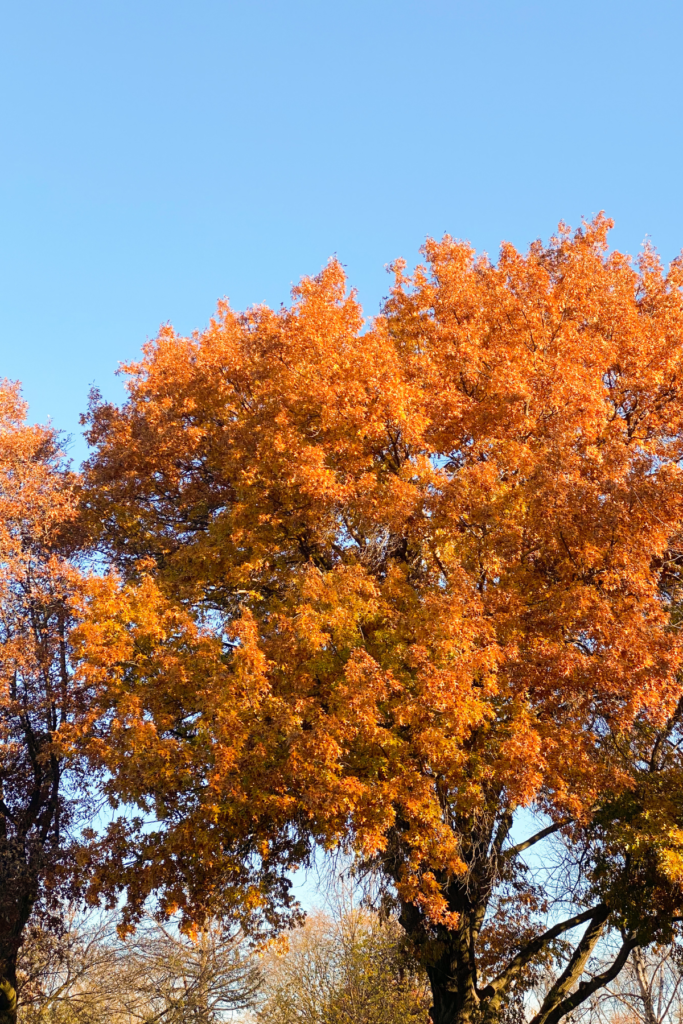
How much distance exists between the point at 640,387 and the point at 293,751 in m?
9.91

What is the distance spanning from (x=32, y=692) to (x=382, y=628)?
6985 millimetres

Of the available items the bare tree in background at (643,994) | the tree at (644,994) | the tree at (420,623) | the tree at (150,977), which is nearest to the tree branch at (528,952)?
the tree at (420,623)

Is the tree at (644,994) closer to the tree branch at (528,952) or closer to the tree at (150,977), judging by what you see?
the tree branch at (528,952)

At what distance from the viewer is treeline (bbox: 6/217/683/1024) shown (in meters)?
11.2

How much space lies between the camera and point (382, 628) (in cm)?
1283

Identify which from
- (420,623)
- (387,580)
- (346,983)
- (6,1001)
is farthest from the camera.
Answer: (346,983)

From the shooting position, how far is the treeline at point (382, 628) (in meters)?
11.2

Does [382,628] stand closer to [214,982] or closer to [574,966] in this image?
[574,966]

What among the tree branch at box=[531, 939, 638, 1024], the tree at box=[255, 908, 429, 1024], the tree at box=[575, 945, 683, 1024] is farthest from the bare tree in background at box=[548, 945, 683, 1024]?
the tree branch at box=[531, 939, 638, 1024]

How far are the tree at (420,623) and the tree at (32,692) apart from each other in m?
1.03

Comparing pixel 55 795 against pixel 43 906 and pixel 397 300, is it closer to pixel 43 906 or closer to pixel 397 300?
pixel 43 906

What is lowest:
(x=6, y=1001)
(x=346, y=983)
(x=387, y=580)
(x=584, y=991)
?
(x=584, y=991)

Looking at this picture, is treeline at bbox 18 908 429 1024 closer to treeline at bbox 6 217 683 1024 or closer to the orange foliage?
treeline at bbox 6 217 683 1024

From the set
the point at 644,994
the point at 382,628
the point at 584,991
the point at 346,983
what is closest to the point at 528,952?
the point at 584,991
